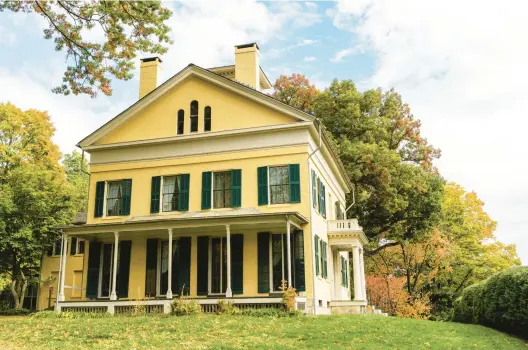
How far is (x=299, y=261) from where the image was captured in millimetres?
19438

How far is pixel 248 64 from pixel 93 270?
11.4 m

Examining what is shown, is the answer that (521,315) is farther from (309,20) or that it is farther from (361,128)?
(361,128)

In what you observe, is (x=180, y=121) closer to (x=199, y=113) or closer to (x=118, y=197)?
(x=199, y=113)

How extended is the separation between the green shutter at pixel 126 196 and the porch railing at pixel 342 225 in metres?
9.10

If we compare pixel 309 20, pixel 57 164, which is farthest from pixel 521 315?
pixel 57 164

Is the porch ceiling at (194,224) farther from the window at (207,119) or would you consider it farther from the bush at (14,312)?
the bush at (14,312)

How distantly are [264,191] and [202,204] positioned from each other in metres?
2.71

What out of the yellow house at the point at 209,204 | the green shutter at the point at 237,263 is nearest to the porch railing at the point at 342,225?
the yellow house at the point at 209,204

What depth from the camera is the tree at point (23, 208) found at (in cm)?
2898

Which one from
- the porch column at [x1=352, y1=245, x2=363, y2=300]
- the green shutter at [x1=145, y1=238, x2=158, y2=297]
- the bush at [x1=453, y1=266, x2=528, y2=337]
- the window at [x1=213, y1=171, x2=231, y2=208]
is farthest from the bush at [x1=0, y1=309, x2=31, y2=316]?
the bush at [x1=453, y1=266, x2=528, y2=337]

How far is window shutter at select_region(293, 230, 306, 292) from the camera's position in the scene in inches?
755

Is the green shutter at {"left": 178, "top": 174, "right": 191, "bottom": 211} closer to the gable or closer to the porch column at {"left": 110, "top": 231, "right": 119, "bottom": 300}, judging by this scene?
the gable

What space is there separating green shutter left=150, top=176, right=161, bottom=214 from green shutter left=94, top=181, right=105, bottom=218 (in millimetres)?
2492

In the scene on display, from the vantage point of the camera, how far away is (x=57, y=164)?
37031 mm
